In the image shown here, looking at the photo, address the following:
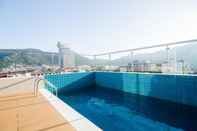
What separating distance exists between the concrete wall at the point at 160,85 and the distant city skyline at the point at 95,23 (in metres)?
1.49

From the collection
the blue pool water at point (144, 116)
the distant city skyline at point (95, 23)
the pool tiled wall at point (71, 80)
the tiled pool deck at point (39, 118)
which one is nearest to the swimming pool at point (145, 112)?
the blue pool water at point (144, 116)

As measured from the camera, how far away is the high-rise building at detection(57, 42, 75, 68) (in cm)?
1143

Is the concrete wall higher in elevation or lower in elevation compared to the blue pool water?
higher

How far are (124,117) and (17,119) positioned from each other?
262 cm

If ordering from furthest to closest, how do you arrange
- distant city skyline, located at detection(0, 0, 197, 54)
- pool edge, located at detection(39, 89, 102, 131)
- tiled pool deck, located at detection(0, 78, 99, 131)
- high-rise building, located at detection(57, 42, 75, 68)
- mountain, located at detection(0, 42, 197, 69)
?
high-rise building, located at detection(57, 42, 75, 68), distant city skyline, located at detection(0, 0, 197, 54), mountain, located at detection(0, 42, 197, 69), tiled pool deck, located at detection(0, 78, 99, 131), pool edge, located at detection(39, 89, 102, 131)

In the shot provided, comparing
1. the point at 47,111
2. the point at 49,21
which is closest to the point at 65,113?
the point at 47,111

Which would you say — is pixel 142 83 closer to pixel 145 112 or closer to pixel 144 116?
pixel 145 112

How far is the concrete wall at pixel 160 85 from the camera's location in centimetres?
536

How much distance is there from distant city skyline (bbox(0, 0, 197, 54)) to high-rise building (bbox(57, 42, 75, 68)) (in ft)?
1.53

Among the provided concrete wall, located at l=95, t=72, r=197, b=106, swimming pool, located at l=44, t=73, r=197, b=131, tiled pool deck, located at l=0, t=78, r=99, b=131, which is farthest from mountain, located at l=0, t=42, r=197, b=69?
tiled pool deck, located at l=0, t=78, r=99, b=131

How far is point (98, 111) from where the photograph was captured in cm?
508

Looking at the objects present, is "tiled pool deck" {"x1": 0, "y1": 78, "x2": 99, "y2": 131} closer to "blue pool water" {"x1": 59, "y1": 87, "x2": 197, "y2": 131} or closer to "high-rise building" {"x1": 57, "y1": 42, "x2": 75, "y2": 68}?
"blue pool water" {"x1": 59, "y1": 87, "x2": 197, "y2": 131}

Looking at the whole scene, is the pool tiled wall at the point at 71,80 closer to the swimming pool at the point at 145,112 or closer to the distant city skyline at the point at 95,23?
the distant city skyline at the point at 95,23

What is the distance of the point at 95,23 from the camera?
408 inches
